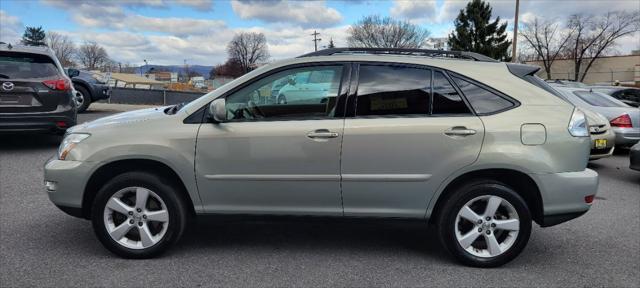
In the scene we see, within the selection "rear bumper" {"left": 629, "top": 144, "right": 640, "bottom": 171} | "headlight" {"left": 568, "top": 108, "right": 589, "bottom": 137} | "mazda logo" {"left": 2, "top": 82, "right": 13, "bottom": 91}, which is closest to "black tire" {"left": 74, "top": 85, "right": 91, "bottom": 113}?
"mazda logo" {"left": 2, "top": 82, "right": 13, "bottom": 91}

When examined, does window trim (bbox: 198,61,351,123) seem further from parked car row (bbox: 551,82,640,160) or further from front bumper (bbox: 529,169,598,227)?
parked car row (bbox: 551,82,640,160)

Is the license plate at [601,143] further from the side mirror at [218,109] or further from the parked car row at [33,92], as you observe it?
the parked car row at [33,92]

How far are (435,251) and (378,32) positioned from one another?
5948 cm

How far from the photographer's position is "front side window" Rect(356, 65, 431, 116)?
149 inches

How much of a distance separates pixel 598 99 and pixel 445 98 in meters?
7.65

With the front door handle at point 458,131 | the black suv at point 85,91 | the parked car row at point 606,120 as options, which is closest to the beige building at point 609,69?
the parked car row at point 606,120

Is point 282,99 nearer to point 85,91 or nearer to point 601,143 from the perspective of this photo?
point 601,143

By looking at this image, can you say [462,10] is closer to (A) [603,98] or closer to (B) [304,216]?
(A) [603,98]

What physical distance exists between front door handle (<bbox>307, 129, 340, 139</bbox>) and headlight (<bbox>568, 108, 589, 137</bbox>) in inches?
69.3

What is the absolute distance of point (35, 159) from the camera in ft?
25.1

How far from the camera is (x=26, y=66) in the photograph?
756 centimetres

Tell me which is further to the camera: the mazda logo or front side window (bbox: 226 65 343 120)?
the mazda logo

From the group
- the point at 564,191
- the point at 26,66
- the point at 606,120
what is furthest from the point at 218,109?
the point at 606,120

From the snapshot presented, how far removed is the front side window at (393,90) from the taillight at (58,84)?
588cm
